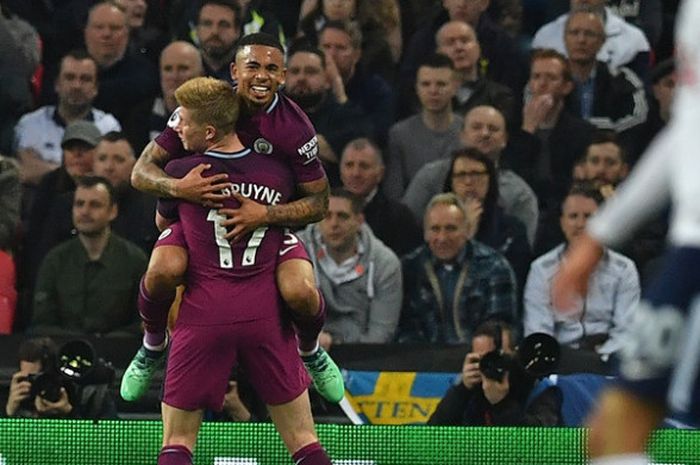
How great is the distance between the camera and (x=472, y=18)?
1450 cm

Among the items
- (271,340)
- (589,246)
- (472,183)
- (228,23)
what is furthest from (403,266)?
(589,246)

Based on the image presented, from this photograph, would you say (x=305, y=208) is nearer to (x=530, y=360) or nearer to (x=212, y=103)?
(x=212, y=103)

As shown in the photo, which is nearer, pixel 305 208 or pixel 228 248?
pixel 228 248

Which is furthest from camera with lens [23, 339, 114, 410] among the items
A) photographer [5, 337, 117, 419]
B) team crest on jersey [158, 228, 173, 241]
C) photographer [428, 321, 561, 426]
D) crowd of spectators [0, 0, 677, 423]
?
team crest on jersey [158, 228, 173, 241]

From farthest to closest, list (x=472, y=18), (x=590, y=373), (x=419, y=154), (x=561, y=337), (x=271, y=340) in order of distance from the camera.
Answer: (x=472, y=18)
(x=419, y=154)
(x=561, y=337)
(x=590, y=373)
(x=271, y=340)

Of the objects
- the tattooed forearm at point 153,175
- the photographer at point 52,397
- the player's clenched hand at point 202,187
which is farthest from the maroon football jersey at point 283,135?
the photographer at point 52,397

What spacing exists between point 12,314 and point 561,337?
10.8 feet

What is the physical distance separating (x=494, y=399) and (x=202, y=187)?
274cm

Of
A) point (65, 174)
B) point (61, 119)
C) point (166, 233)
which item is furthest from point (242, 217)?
point (61, 119)

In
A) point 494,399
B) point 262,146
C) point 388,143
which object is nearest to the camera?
point 262,146

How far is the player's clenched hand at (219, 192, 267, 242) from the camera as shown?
839cm

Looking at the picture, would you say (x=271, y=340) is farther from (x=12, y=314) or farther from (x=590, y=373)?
(x=12, y=314)

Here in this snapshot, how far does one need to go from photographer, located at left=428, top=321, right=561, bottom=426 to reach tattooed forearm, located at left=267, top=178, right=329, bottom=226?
2.05 m

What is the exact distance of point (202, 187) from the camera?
8.38 meters
